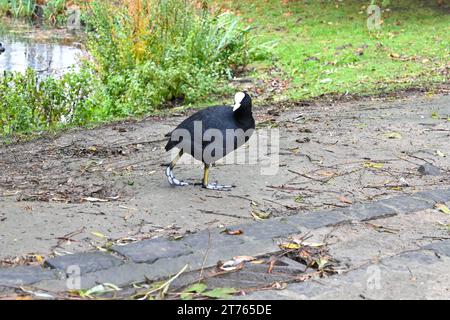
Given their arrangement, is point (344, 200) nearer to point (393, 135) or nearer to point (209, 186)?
point (209, 186)

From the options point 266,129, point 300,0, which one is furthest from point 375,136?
point 300,0

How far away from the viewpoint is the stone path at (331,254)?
11.7 feet

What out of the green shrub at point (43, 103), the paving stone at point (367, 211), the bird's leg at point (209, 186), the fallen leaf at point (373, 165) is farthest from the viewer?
the green shrub at point (43, 103)

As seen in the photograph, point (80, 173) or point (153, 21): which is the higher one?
point (153, 21)

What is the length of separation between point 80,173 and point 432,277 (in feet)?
9.45

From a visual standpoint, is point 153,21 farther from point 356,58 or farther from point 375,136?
point 375,136

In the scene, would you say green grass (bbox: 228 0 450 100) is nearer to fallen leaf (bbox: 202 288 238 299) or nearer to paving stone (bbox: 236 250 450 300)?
paving stone (bbox: 236 250 450 300)

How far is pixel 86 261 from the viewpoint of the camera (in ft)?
12.2

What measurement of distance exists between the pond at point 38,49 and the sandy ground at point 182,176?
514 cm

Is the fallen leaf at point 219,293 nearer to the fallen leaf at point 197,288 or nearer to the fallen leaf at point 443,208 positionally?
the fallen leaf at point 197,288

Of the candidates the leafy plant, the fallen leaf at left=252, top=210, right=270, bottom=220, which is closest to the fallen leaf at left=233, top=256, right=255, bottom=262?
the fallen leaf at left=252, top=210, right=270, bottom=220

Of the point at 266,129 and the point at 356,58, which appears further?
the point at 356,58

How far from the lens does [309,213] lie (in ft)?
15.2

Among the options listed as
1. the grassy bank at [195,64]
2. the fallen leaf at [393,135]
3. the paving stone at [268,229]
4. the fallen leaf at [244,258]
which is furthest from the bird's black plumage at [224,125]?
the grassy bank at [195,64]
